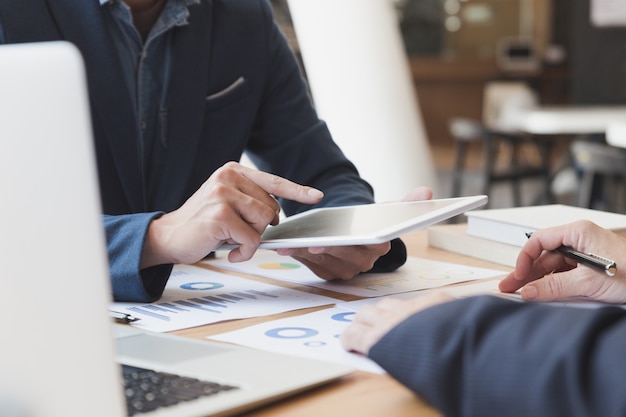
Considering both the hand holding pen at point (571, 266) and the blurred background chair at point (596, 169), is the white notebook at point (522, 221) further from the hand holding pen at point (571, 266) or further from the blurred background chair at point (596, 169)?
the blurred background chair at point (596, 169)

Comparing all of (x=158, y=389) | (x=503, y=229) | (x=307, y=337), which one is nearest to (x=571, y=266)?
(x=503, y=229)

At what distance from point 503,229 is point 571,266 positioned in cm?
23

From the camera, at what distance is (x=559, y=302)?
1137 millimetres

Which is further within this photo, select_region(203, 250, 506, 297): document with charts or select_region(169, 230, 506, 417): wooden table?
select_region(203, 250, 506, 297): document with charts

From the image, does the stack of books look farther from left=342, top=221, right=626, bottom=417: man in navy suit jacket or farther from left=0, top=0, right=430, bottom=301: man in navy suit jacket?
left=342, top=221, right=626, bottom=417: man in navy suit jacket

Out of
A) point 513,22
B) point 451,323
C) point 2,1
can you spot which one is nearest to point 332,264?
point 451,323

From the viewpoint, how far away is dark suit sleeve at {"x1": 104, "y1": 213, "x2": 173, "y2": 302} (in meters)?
1.17

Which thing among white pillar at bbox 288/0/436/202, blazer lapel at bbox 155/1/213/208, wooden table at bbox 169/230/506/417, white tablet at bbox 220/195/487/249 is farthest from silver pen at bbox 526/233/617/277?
white pillar at bbox 288/0/436/202

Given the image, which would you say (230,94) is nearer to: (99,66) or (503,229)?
(99,66)

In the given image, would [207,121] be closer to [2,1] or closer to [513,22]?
[2,1]

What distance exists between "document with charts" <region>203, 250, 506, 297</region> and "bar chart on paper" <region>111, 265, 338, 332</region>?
6 cm

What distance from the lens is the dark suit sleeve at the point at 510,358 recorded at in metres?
0.72

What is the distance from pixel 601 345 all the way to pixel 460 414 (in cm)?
13

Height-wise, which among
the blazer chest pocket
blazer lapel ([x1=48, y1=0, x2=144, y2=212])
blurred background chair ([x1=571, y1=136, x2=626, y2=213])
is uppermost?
blazer lapel ([x1=48, y1=0, x2=144, y2=212])
